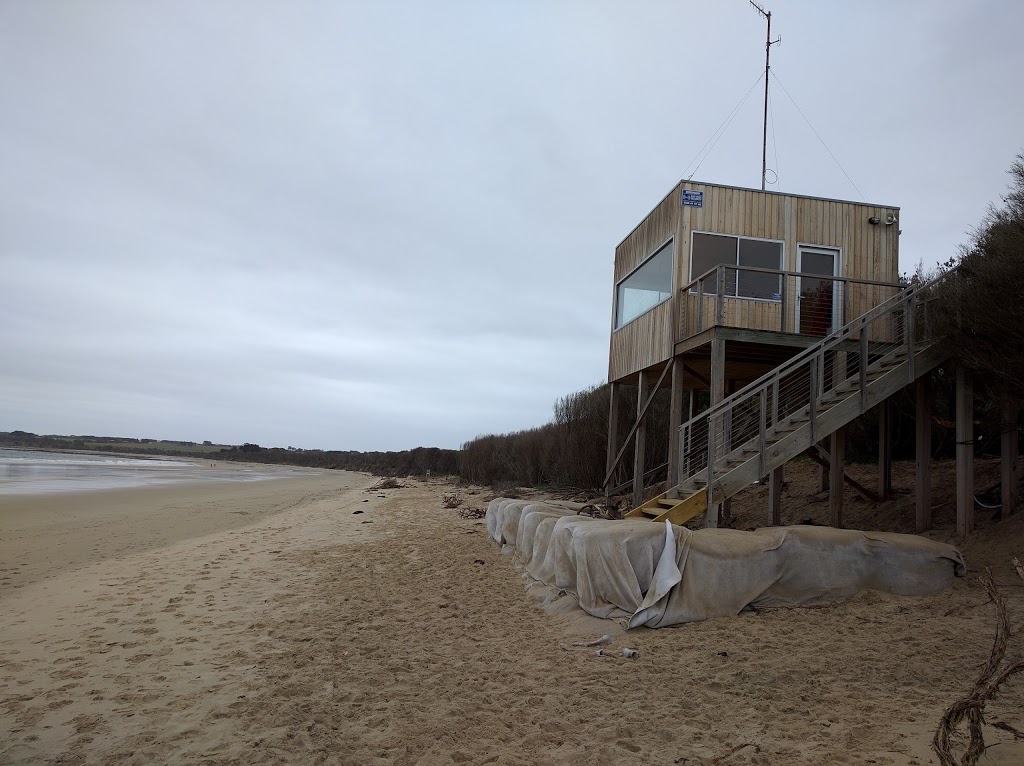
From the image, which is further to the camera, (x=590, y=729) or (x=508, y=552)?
(x=508, y=552)

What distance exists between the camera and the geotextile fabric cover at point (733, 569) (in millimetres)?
6336

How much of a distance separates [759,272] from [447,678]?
26.3 ft

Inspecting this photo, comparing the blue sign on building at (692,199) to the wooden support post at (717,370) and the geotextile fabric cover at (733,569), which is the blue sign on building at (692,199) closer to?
the wooden support post at (717,370)

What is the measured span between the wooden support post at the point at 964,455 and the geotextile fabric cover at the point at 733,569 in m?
1.87

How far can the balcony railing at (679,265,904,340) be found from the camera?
35.7 feet

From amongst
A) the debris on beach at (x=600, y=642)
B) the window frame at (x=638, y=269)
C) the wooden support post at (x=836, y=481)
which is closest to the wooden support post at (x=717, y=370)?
the window frame at (x=638, y=269)

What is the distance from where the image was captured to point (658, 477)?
66.6ft

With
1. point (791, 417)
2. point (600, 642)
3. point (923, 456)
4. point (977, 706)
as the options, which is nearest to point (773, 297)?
point (791, 417)

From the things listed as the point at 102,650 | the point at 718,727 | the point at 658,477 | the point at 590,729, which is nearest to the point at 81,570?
the point at 102,650

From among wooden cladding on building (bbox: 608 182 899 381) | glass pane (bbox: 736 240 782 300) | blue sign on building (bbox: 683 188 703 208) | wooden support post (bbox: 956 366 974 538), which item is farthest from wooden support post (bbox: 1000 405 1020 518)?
blue sign on building (bbox: 683 188 703 208)

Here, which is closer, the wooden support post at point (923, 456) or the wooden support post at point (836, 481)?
the wooden support post at point (923, 456)

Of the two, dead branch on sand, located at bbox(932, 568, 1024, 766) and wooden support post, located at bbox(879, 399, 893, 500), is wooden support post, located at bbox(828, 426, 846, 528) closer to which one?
wooden support post, located at bbox(879, 399, 893, 500)

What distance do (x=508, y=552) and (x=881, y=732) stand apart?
7.80m

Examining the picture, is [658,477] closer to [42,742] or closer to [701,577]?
[701,577]
